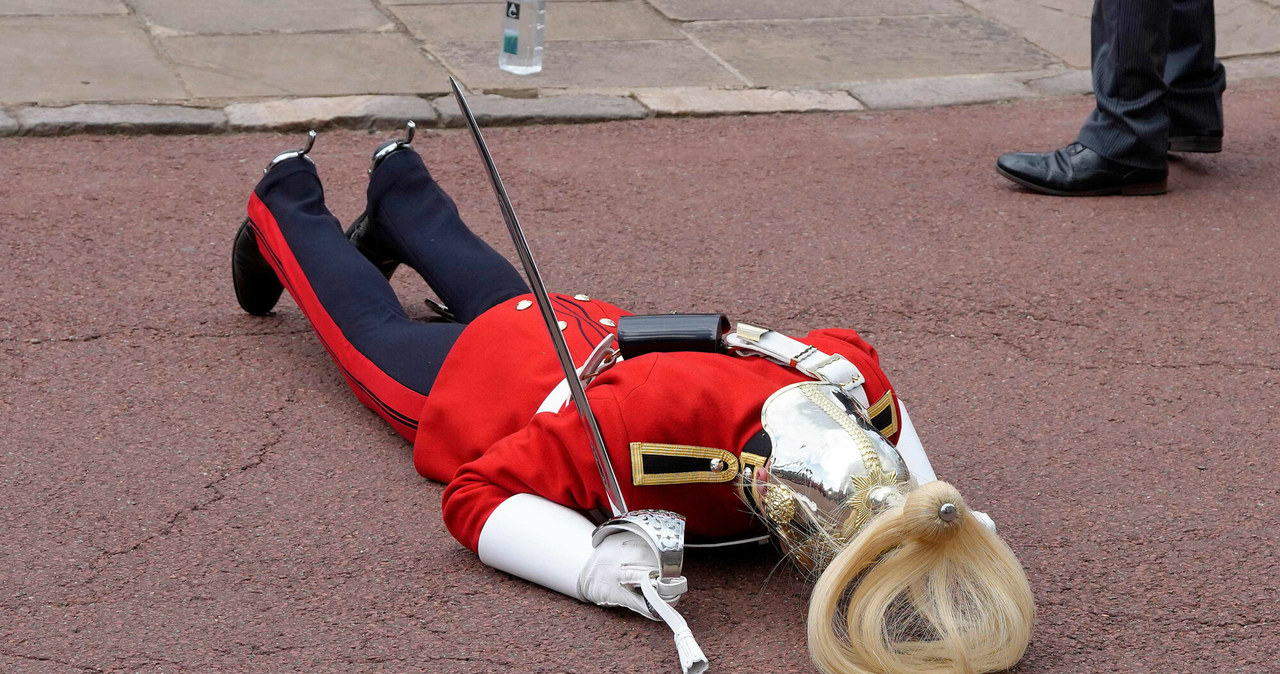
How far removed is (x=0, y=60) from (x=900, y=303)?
310cm

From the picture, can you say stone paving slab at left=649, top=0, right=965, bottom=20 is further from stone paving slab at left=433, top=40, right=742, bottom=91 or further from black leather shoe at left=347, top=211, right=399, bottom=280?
black leather shoe at left=347, top=211, right=399, bottom=280

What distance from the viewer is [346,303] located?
265 centimetres

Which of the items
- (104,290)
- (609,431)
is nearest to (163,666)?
(609,431)

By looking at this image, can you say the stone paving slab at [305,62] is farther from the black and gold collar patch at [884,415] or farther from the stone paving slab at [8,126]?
the black and gold collar patch at [884,415]

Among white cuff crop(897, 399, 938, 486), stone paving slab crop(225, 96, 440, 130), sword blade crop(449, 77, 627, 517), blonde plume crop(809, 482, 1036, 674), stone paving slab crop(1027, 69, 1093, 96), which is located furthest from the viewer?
stone paving slab crop(1027, 69, 1093, 96)

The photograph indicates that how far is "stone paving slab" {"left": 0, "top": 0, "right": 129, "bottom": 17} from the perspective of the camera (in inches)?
202

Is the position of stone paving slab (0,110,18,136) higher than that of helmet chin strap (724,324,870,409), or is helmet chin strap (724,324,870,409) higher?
helmet chin strap (724,324,870,409)

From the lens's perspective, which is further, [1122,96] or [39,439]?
[1122,96]

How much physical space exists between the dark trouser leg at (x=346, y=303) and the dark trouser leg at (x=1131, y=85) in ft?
7.53

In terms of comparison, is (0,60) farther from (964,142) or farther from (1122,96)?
(1122,96)

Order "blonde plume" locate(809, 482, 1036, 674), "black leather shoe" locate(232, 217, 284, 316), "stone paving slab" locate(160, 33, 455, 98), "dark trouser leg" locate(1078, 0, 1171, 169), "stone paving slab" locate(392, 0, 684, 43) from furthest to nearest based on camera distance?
"stone paving slab" locate(392, 0, 684, 43) < "stone paving slab" locate(160, 33, 455, 98) < "dark trouser leg" locate(1078, 0, 1171, 169) < "black leather shoe" locate(232, 217, 284, 316) < "blonde plume" locate(809, 482, 1036, 674)

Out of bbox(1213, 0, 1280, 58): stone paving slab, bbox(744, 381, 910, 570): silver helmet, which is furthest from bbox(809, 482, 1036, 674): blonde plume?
bbox(1213, 0, 1280, 58): stone paving slab

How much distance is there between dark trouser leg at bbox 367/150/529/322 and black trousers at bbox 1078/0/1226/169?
2100 mm

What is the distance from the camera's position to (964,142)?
4512 millimetres
